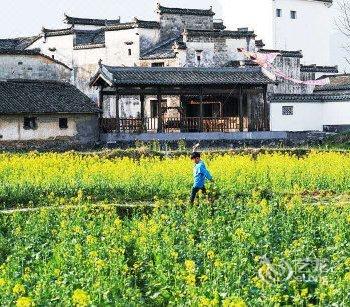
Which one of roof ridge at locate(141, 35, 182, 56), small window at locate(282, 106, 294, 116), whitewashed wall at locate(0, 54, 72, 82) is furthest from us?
roof ridge at locate(141, 35, 182, 56)

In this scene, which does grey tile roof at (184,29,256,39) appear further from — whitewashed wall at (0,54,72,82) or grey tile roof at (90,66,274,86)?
whitewashed wall at (0,54,72,82)

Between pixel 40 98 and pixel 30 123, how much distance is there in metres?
1.24

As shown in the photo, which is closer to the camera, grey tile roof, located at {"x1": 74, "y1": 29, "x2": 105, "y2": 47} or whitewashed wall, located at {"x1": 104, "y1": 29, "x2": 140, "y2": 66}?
whitewashed wall, located at {"x1": 104, "y1": 29, "x2": 140, "y2": 66}

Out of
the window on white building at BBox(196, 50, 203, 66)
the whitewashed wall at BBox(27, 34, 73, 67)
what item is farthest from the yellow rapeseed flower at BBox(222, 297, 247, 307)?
the whitewashed wall at BBox(27, 34, 73, 67)

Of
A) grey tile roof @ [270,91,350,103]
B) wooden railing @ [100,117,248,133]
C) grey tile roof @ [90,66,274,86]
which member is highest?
grey tile roof @ [90,66,274,86]

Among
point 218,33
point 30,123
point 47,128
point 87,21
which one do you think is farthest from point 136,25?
point 30,123

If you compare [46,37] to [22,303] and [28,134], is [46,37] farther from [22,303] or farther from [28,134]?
[22,303]

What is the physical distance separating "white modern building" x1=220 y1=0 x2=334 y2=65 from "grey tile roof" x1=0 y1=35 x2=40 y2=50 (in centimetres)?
1191

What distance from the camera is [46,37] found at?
149 feet

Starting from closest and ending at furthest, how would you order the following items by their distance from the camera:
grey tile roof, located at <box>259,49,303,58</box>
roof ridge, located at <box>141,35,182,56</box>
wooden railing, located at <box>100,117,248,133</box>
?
wooden railing, located at <box>100,117,248,133</box>
roof ridge, located at <box>141,35,182,56</box>
grey tile roof, located at <box>259,49,303,58</box>

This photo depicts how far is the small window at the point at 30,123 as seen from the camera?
33125 millimetres
